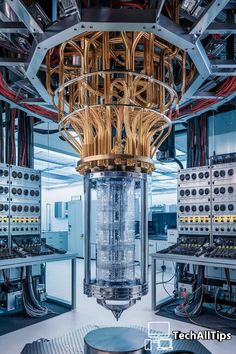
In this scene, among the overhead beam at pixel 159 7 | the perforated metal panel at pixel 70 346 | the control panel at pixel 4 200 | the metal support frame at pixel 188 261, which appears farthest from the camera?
the control panel at pixel 4 200

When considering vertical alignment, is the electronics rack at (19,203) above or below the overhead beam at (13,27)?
below

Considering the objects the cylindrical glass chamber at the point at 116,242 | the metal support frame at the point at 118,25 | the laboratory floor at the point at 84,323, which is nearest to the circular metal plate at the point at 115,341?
the cylindrical glass chamber at the point at 116,242

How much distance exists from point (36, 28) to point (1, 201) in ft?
7.61

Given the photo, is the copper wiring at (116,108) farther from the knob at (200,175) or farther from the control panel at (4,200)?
the knob at (200,175)

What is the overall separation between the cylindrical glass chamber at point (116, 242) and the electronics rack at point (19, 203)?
2.16 meters

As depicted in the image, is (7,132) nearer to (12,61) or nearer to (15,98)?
(15,98)

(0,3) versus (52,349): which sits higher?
(0,3)

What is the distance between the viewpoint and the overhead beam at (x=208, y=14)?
1.53 metres

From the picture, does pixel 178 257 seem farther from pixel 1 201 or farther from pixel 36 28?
pixel 36 28

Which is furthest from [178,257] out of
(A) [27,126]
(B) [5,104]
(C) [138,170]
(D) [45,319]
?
(B) [5,104]

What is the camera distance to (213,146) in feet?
13.6

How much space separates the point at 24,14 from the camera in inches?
63.1

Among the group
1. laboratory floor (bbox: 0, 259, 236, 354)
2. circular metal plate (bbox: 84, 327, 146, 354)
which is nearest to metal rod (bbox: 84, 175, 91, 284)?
circular metal plate (bbox: 84, 327, 146, 354)

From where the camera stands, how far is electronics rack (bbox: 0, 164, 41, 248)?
3559mm
